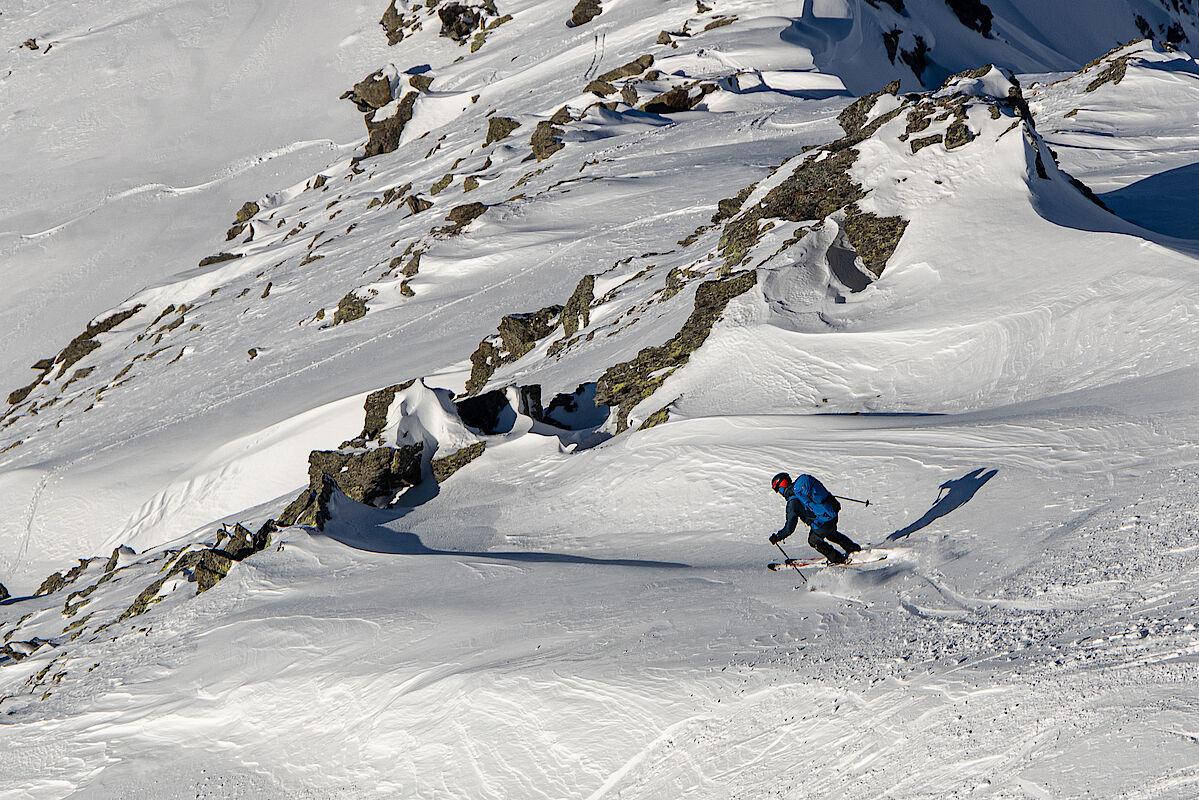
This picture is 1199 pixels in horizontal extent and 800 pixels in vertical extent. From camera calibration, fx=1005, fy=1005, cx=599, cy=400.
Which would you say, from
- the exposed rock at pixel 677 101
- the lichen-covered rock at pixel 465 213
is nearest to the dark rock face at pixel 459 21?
the exposed rock at pixel 677 101

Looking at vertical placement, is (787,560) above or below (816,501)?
below

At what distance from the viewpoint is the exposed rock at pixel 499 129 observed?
38781 millimetres

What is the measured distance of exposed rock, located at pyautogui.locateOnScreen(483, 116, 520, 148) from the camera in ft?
127

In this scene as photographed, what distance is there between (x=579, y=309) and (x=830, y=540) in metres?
12.9

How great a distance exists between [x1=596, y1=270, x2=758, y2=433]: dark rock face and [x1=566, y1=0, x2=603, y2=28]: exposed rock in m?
34.6

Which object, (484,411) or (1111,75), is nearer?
(484,411)

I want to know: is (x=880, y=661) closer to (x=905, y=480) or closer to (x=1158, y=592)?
(x=1158, y=592)

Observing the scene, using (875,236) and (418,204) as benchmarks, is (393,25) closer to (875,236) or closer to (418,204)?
(418,204)

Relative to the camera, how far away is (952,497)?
10148 millimetres

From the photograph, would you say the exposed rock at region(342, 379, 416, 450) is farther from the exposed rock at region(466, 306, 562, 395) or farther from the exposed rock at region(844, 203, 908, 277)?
the exposed rock at region(844, 203, 908, 277)

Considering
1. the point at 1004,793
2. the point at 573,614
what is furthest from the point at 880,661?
the point at 573,614

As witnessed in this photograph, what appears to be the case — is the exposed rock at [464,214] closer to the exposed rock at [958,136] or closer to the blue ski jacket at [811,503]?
the exposed rock at [958,136]

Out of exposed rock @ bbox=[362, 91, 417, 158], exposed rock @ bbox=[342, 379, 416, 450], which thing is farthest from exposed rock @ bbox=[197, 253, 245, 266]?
exposed rock @ bbox=[342, 379, 416, 450]

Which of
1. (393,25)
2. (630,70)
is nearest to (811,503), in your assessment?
(630,70)
